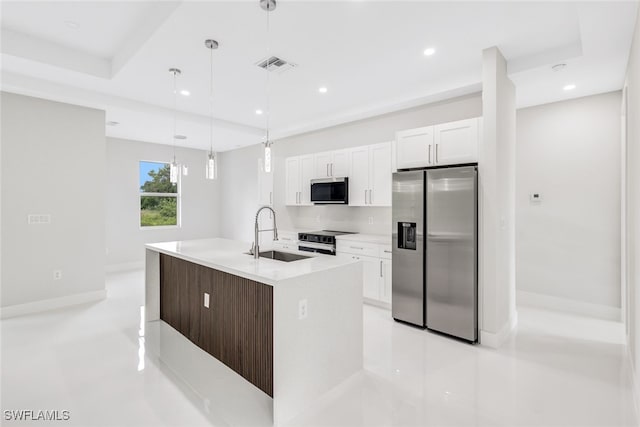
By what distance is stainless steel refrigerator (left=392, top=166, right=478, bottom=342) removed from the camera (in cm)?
313

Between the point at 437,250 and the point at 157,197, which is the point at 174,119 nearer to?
the point at 157,197

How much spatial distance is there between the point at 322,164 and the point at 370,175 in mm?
953

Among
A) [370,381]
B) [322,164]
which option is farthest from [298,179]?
[370,381]

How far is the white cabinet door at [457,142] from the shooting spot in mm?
3234

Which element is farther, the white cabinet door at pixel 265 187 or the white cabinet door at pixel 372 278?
the white cabinet door at pixel 265 187

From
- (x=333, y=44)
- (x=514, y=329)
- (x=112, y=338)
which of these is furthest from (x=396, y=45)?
(x=112, y=338)

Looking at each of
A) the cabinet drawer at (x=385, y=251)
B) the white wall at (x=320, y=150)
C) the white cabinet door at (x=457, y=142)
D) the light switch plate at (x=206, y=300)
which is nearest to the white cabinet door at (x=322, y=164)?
the white wall at (x=320, y=150)

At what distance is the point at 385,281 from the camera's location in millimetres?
4055

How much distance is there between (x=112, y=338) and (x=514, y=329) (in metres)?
4.26

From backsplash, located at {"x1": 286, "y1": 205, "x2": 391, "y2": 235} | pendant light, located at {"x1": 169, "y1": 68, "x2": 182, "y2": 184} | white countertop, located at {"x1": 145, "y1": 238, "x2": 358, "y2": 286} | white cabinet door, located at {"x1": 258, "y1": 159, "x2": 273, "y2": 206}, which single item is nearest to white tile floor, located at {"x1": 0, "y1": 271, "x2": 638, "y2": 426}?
white countertop, located at {"x1": 145, "y1": 238, "x2": 358, "y2": 286}

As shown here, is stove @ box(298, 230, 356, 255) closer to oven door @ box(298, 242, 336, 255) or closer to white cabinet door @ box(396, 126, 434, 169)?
oven door @ box(298, 242, 336, 255)

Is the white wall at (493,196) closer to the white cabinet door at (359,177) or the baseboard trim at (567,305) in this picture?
the baseboard trim at (567,305)

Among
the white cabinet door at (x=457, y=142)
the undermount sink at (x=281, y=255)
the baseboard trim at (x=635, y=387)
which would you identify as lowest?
the baseboard trim at (x=635, y=387)

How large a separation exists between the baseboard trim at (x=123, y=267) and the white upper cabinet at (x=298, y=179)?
11.7 ft
